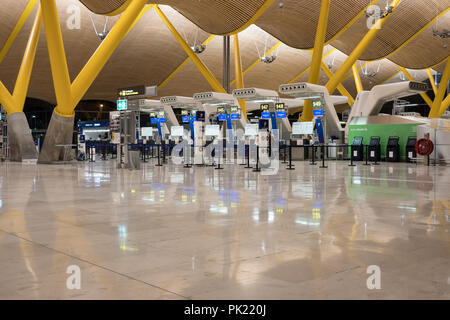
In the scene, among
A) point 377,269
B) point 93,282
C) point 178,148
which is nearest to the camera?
point 93,282

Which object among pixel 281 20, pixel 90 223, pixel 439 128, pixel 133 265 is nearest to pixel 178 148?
pixel 281 20

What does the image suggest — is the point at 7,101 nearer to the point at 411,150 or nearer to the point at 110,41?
the point at 110,41

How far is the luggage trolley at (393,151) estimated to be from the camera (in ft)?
82.5

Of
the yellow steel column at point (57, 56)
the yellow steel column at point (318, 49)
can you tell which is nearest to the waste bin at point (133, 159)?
the yellow steel column at point (57, 56)

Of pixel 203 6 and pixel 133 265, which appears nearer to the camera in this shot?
pixel 133 265

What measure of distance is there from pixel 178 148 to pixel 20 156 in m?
10.6

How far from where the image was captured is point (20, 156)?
23453 mm

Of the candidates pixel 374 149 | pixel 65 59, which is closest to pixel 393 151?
pixel 374 149

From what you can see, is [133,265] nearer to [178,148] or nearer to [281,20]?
[178,148]

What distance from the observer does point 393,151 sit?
25172mm

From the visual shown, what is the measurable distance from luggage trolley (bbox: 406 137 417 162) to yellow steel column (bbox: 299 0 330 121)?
666 cm

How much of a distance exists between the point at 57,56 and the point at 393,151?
56.0ft

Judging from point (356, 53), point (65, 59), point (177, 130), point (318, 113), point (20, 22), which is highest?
point (20, 22)
